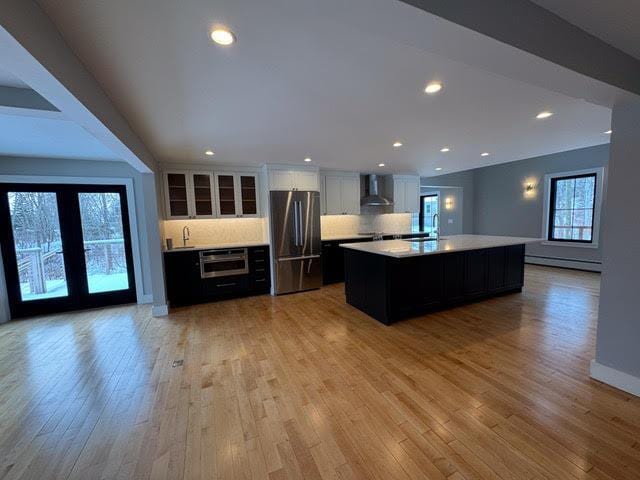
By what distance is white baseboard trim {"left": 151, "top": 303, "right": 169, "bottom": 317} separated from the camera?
393cm

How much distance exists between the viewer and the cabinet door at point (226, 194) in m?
4.80

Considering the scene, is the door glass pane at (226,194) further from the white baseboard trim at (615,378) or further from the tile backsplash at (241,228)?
the white baseboard trim at (615,378)

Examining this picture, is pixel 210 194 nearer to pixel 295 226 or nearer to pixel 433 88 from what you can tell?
pixel 295 226

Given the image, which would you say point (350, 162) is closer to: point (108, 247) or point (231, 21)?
point (231, 21)

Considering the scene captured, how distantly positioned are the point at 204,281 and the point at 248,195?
1.76 metres

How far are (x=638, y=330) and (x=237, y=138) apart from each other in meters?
4.11

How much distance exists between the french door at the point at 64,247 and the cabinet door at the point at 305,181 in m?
2.93

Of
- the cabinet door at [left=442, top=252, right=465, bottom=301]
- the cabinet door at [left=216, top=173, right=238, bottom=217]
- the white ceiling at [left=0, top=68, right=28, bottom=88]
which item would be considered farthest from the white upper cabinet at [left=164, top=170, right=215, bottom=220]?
the cabinet door at [left=442, top=252, right=465, bottom=301]

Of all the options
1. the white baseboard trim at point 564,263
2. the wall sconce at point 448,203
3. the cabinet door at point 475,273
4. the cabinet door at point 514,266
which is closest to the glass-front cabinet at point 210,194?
the cabinet door at point 475,273

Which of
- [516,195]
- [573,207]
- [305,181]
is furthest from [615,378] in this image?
[516,195]

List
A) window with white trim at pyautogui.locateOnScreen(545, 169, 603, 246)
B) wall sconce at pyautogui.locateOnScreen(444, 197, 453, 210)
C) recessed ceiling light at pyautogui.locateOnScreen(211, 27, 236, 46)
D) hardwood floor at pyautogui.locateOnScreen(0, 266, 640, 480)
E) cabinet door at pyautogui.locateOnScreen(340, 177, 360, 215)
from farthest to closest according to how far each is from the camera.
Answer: wall sconce at pyautogui.locateOnScreen(444, 197, 453, 210) → cabinet door at pyautogui.locateOnScreen(340, 177, 360, 215) → window with white trim at pyautogui.locateOnScreen(545, 169, 603, 246) → hardwood floor at pyautogui.locateOnScreen(0, 266, 640, 480) → recessed ceiling light at pyautogui.locateOnScreen(211, 27, 236, 46)

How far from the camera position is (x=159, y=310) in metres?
3.95

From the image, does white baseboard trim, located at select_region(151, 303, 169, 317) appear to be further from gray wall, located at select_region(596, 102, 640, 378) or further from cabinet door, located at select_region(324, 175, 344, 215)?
gray wall, located at select_region(596, 102, 640, 378)

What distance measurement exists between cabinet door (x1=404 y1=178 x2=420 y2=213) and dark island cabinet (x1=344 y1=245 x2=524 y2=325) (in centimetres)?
277
